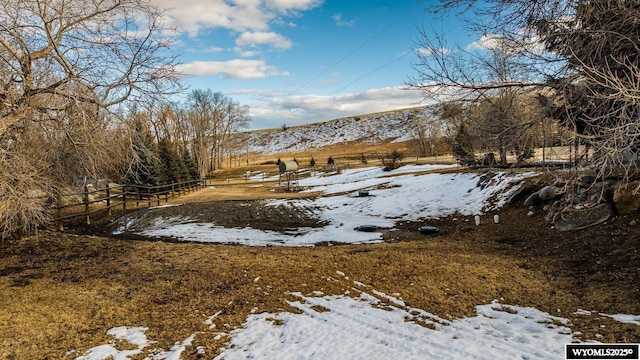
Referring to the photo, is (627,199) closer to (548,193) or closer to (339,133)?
(548,193)

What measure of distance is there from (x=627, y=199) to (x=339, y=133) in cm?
9493

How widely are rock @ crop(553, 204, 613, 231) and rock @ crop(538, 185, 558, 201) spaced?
122cm

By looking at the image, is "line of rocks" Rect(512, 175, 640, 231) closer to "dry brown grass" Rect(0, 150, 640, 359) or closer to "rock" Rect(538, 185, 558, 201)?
"rock" Rect(538, 185, 558, 201)

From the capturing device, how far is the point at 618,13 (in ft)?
15.4

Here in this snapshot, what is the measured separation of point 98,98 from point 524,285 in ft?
25.5

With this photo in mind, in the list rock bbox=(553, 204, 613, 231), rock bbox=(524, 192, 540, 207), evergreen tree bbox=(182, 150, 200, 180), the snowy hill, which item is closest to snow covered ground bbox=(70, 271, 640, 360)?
rock bbox=(553, 204, 613, 231)

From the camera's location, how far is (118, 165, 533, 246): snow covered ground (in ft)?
36.9

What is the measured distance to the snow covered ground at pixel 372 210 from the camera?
11.2 m

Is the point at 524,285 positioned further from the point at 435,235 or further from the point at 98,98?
the point at 98,98

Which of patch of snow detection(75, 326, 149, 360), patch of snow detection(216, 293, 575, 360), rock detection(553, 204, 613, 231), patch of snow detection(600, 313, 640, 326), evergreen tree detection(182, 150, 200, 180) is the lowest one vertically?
patch of snow detection(216, 293, 575, 360)

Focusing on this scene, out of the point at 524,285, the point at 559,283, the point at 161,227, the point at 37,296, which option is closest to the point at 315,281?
the point at 524,285

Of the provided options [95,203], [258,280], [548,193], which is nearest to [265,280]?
[258,280]

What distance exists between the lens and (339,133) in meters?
101

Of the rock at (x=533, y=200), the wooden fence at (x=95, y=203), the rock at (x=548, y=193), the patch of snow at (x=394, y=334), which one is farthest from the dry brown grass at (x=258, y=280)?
the wooden fence at (x=95, y=203)
